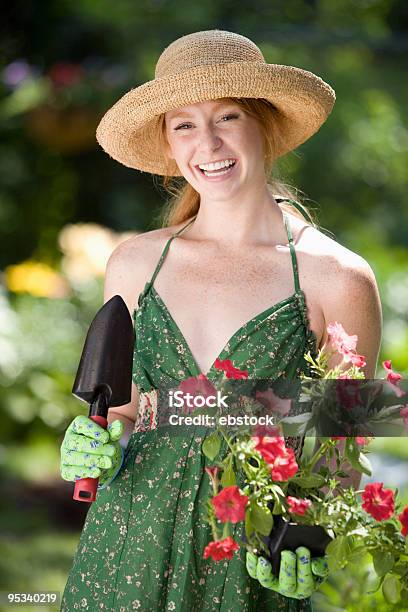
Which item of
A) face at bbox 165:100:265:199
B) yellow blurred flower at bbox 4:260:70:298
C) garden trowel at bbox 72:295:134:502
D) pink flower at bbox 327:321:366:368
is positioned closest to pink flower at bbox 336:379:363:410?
pink flower at bbox 327:321:366:368

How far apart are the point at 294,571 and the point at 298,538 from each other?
0.05m

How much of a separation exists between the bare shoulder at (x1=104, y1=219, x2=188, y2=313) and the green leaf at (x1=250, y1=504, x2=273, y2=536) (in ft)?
2.35

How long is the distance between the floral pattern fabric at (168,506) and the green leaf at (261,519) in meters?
0.22

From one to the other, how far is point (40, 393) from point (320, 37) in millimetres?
4246

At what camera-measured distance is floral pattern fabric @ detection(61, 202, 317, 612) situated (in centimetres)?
196

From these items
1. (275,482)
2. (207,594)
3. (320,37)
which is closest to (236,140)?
(275,482)

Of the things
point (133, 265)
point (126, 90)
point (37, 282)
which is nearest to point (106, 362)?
point (133, 265)

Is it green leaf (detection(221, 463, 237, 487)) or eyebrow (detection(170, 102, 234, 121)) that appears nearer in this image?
green leaf (detection(221, 463, 237, 487))

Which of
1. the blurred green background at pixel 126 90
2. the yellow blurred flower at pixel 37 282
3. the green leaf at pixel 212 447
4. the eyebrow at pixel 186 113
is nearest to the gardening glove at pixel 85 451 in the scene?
the green leaf at pixel 212 447

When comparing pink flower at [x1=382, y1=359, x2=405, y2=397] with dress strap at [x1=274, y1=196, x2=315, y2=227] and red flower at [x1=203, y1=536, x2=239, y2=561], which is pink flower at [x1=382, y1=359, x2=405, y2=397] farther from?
dress strap at [x1=274, y1=196, x2=315, y2=227]

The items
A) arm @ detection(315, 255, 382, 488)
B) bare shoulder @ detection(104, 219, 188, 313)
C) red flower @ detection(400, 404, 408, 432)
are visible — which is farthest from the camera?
bare shoulder @ detection(104, 219, 188, 313)

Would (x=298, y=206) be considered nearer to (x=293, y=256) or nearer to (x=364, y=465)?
(x=293, y=256)

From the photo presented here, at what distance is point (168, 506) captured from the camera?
79.4 inches

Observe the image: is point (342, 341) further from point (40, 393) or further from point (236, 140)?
point (40, 393)
